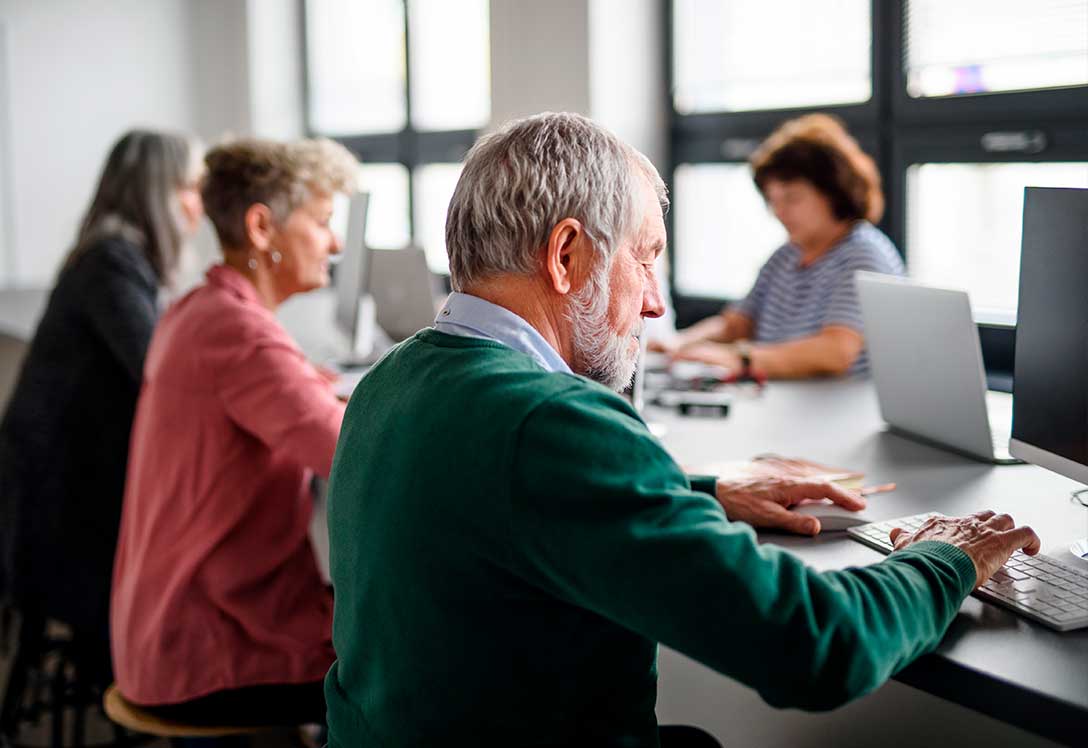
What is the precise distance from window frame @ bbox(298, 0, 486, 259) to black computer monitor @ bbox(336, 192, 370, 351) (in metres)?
1.45

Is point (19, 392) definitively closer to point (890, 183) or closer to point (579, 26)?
point (579, 26)

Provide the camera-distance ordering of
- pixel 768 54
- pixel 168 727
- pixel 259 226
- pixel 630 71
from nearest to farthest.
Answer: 1. pixel 168 727
2. pixel 259 226
3. pixel 768 54
4. pixel 630 71

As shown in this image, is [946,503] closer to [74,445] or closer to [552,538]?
[552,538]

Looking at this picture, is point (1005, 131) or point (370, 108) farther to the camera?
point (370, 108)

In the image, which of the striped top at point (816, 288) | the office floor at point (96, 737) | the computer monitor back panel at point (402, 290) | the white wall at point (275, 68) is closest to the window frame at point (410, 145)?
the white wall at point (275, 68)

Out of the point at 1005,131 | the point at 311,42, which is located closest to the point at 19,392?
the point at 1005,131

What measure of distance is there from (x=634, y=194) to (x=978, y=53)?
2266 millimetres

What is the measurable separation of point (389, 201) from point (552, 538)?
454 cm

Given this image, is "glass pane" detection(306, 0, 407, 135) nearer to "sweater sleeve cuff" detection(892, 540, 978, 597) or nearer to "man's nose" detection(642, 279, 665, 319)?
"man's nose" detection(642, 279, 665, 319)

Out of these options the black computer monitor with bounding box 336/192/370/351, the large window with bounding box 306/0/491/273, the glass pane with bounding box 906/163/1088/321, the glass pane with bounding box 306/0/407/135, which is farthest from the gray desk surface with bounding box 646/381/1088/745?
the glass pane with bounding box 306/0/407/135

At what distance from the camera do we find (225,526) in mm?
2002

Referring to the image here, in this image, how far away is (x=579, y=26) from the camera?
3.91 m

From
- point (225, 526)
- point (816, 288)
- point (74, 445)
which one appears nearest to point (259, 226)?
point (225, 526)

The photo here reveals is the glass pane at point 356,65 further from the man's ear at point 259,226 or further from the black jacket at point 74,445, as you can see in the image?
the man's ear at point 259,226
